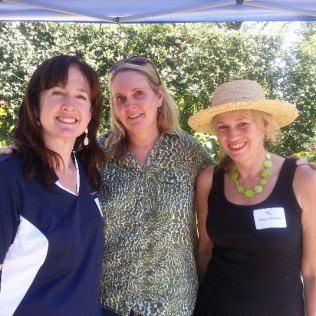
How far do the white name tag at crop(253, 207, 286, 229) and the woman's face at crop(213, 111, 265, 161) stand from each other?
32cm

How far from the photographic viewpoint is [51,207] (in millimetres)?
1930

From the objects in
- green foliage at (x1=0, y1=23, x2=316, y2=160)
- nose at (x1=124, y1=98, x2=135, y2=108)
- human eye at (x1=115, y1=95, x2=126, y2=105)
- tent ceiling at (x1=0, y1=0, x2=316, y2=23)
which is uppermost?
green foliage at (x1=0, y1=23, x2=316, y2=160)

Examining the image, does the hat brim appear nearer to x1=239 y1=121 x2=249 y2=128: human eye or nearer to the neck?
x1=239 y1=121 x2=249 y2=128: human eye

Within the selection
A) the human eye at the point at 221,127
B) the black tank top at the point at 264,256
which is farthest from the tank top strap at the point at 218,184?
the human eye at the point at 221,127

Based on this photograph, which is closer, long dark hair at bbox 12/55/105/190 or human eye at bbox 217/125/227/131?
long dark hair at bbox 12/55/105/190

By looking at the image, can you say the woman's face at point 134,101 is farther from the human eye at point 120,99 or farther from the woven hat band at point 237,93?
the woven hat band at point 237,93

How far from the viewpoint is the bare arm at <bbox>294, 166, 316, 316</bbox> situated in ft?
7.73

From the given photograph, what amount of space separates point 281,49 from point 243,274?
8.29 metres

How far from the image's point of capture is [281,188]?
2.41 m

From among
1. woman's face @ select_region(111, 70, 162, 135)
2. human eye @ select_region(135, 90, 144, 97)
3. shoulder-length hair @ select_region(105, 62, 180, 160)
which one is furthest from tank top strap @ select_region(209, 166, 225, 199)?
human eye @ select_region(135, 90, 144, 97)

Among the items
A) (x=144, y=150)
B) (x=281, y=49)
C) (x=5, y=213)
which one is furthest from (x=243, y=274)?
(x=281, y=49)

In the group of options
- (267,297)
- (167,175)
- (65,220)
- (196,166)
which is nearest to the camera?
(65,220)

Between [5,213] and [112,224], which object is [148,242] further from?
[5,213]

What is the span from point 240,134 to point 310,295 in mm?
917
